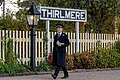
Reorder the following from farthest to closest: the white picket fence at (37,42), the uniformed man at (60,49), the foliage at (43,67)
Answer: the white picket fence at (37,42), the foliage at (43,67), the uniformed man at (60,49)

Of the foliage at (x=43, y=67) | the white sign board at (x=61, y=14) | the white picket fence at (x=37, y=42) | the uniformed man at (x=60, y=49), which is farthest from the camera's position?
the white sign board at (x=61, y=14)

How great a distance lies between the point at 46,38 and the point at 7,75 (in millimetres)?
3327

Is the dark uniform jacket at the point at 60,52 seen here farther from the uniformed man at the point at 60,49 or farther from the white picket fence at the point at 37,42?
the white picket fence at the point at 37,42

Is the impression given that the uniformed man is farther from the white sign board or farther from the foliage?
the white sign board

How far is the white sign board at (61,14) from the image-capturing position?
57.6 ft

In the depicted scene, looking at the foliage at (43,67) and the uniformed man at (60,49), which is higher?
the uniformed man at (60,49)

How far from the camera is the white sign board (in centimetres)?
1756

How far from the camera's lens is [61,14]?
59.5 ft

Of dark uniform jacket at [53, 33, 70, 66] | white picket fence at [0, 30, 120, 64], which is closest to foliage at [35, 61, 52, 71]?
white picket fence at [0, 30, 120, 64]

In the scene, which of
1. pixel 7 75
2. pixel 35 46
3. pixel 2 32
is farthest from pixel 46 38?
pixel 7 75

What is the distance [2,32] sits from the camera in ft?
52.9

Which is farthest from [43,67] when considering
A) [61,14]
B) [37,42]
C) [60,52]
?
[60,52]

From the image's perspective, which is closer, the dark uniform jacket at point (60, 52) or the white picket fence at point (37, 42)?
the dark uniform jacket at point (60, 52)

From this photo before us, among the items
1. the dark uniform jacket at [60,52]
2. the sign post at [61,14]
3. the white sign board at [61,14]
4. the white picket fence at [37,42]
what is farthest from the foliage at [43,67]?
the dark uniform jacket at [60,52]
